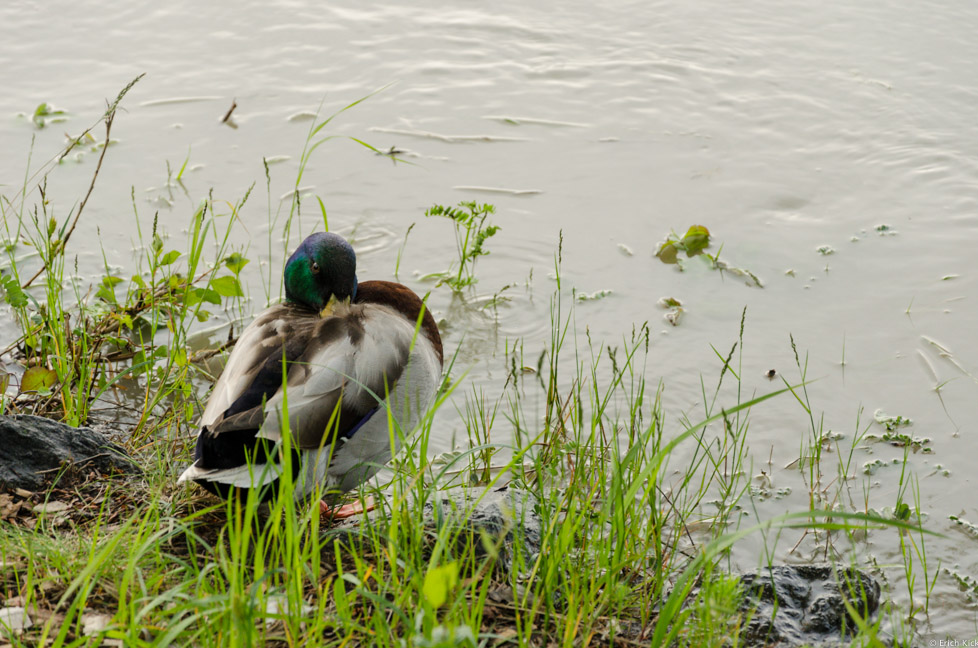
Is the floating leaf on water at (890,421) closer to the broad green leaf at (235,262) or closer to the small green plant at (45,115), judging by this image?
the broad green leaf at (235,262)

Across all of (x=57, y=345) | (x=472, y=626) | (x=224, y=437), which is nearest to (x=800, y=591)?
(x=472, y=626)

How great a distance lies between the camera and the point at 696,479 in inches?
148

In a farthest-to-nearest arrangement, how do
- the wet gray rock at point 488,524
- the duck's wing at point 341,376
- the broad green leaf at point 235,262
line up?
the broad green leaf at point 235,262 → the duck's wing at point 341,376 → the wet gray rock at point 488,524

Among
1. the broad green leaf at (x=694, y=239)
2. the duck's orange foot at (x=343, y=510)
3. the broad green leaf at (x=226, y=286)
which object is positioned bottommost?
the duck's orange foot at (x=343, y=510)

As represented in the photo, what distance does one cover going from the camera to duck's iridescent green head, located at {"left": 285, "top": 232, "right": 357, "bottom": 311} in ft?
11.8

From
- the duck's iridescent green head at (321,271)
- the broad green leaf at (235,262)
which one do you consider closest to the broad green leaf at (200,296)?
the broad green leaf at (235,262)

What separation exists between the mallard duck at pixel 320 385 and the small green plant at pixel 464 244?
3.16 feet

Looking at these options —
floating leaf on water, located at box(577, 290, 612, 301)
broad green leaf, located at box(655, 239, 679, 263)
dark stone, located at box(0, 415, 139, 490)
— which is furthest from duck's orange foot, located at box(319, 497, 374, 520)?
broad green leaf, located at box(655, 239, 679, 263)

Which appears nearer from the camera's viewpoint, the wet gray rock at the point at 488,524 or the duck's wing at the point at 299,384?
the wet gray rock at the point at 488,524

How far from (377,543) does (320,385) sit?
2.35 feet

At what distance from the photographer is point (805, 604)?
9.37ft

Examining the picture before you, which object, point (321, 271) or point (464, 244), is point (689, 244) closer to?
point (464, 244)

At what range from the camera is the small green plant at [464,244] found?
4.60 metres

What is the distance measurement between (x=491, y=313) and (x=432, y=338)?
4.21ft
